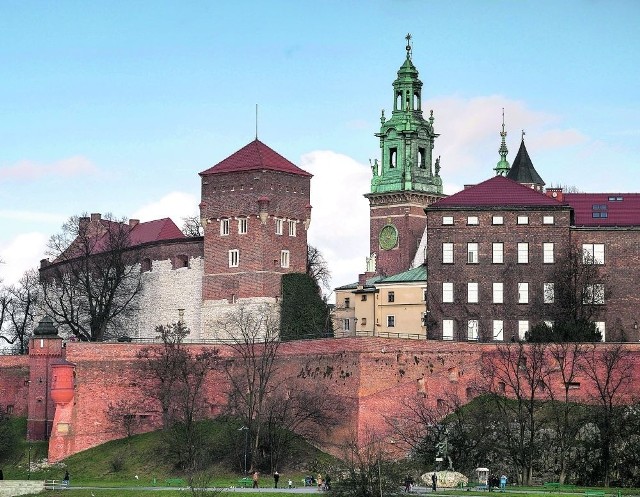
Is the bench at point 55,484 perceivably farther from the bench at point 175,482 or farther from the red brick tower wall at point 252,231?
the red brick tower wall at point 252,231

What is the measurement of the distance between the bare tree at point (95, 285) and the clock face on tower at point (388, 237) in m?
15.4

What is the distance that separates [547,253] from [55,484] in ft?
84.1

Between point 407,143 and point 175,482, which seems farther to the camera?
point 407,143

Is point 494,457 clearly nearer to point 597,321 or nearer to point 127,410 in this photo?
point 597,321

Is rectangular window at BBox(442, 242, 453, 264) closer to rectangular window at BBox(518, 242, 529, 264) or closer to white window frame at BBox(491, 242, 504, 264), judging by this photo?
white window frame at BBox(491, 242, 504, 264)

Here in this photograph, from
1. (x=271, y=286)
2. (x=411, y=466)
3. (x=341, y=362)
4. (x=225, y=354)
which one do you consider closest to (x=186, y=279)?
(x=271, y=286)

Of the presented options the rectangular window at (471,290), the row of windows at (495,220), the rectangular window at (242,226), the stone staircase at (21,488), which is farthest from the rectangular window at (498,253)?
the stone staircase at (21,488)

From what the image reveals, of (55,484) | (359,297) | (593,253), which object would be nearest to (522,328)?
(593,253)

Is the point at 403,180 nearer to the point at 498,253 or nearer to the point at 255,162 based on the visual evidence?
the point at 255,162

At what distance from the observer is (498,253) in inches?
3452

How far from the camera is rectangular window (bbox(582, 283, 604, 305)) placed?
8588 centimetres

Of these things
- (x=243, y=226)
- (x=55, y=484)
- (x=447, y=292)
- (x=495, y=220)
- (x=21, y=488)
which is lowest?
(x=21, y=488)

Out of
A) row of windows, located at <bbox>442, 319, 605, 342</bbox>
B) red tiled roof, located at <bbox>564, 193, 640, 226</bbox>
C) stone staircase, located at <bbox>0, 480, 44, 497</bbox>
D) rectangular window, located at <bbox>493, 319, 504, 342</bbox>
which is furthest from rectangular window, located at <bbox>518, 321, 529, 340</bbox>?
stone staircase, located at <bbox>0, 480, 44, 497</bbox>

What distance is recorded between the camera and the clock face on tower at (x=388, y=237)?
11094cm
